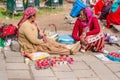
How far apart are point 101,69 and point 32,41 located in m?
1.67

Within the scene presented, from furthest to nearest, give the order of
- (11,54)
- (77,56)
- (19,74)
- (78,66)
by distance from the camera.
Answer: (77,56) < (11,54) < (78,66) < (19,74)

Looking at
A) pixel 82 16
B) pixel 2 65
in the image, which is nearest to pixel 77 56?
pixel 82 16

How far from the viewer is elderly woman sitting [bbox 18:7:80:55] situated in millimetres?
8141

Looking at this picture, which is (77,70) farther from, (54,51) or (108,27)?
(108,27)

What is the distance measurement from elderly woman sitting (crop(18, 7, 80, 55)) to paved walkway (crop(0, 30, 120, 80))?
0.26 metres

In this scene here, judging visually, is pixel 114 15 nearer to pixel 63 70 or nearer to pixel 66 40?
pixel 66 40

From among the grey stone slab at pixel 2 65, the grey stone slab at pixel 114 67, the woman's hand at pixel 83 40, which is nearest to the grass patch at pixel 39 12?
the woman's hand at pixel 83 40

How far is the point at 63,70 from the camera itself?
24.0 ft

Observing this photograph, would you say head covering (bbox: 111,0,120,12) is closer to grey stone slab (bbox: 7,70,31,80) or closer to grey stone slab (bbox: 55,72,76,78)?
grey stone slab (bbox: 55,72,76,78)

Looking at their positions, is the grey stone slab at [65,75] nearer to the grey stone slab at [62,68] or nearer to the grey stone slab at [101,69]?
the grey stone slab at [62,68]

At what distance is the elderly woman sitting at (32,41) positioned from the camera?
8.14 m

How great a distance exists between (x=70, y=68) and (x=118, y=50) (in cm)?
222

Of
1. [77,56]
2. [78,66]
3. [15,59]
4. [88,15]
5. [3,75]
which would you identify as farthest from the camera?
[88,15]

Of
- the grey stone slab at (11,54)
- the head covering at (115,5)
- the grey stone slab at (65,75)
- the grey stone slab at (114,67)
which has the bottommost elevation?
the grey stone slab at (114,67)
